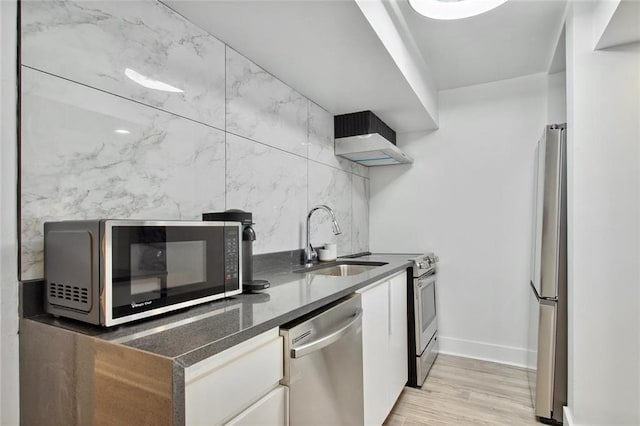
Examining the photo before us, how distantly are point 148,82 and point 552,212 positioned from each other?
85.1 inches

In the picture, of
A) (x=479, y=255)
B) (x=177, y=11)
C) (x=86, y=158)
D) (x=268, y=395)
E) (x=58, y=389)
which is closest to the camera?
(x=58, y=389)

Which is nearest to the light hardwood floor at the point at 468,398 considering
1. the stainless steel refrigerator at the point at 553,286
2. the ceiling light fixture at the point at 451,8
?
the stainless steel refrigerator at the point at 553,286

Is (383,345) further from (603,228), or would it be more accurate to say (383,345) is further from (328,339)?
(603,228)

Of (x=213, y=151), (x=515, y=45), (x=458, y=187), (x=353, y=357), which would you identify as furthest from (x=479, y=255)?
(x=213, y=151)

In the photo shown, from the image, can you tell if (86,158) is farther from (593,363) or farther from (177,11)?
(593,363)

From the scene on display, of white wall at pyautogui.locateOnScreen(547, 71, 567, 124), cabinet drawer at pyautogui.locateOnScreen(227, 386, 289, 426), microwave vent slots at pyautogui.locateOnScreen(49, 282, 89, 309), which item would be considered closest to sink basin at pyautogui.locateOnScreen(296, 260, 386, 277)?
cabinet drawer at pyautogui.locateOnScreen(227, 386, 289, 426)

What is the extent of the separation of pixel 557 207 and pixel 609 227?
0.28m

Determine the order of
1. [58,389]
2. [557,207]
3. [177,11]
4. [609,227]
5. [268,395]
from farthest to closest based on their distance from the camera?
[557,207], [609,227], [177,11], [268,395], [58,389]

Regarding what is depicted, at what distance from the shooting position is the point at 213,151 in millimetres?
1555

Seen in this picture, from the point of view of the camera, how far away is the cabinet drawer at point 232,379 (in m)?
0.72

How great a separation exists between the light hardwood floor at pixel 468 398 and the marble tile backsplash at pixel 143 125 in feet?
4.14

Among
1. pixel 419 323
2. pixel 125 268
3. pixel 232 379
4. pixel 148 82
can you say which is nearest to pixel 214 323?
pixel 232 379

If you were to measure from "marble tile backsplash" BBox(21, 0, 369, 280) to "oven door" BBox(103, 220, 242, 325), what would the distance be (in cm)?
33

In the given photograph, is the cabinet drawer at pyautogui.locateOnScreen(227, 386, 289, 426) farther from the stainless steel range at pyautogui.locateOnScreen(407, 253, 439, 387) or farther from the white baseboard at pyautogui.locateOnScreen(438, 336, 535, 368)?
the white baseboard at pyautogui.locateOnScreen(438, 336, 535, 368)
